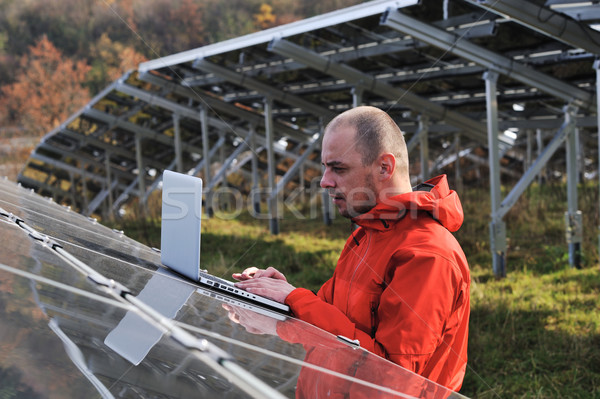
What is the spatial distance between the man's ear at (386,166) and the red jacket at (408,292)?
9 centimetres

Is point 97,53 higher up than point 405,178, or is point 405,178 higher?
point 97,53

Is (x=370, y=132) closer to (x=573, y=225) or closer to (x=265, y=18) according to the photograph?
(x=573, y=225)

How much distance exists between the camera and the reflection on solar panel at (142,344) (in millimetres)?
965

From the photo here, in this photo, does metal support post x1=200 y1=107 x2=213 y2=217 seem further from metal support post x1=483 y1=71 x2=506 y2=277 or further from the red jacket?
the red jacket

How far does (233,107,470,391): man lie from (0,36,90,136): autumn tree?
3244 centimetres

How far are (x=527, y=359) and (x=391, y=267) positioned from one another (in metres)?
3.07

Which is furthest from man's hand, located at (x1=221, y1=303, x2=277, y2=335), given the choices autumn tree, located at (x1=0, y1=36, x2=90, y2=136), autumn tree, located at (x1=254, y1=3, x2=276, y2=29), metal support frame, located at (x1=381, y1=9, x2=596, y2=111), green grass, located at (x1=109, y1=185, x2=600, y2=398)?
autumn tree, located at (x1=254, y1=3, x2=276, y2=29)

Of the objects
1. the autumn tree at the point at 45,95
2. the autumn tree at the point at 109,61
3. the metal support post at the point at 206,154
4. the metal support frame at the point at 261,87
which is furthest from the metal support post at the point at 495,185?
the autumn tree at the point at 109,61

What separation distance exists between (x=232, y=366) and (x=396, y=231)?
0.77m

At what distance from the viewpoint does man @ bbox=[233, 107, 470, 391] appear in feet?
4.87

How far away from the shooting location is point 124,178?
1812 cm

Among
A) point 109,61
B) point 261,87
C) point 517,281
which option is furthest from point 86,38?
point 517,281

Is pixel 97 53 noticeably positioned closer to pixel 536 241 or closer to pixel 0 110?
pixel 0 110

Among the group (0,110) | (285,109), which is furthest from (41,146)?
(0,110)
